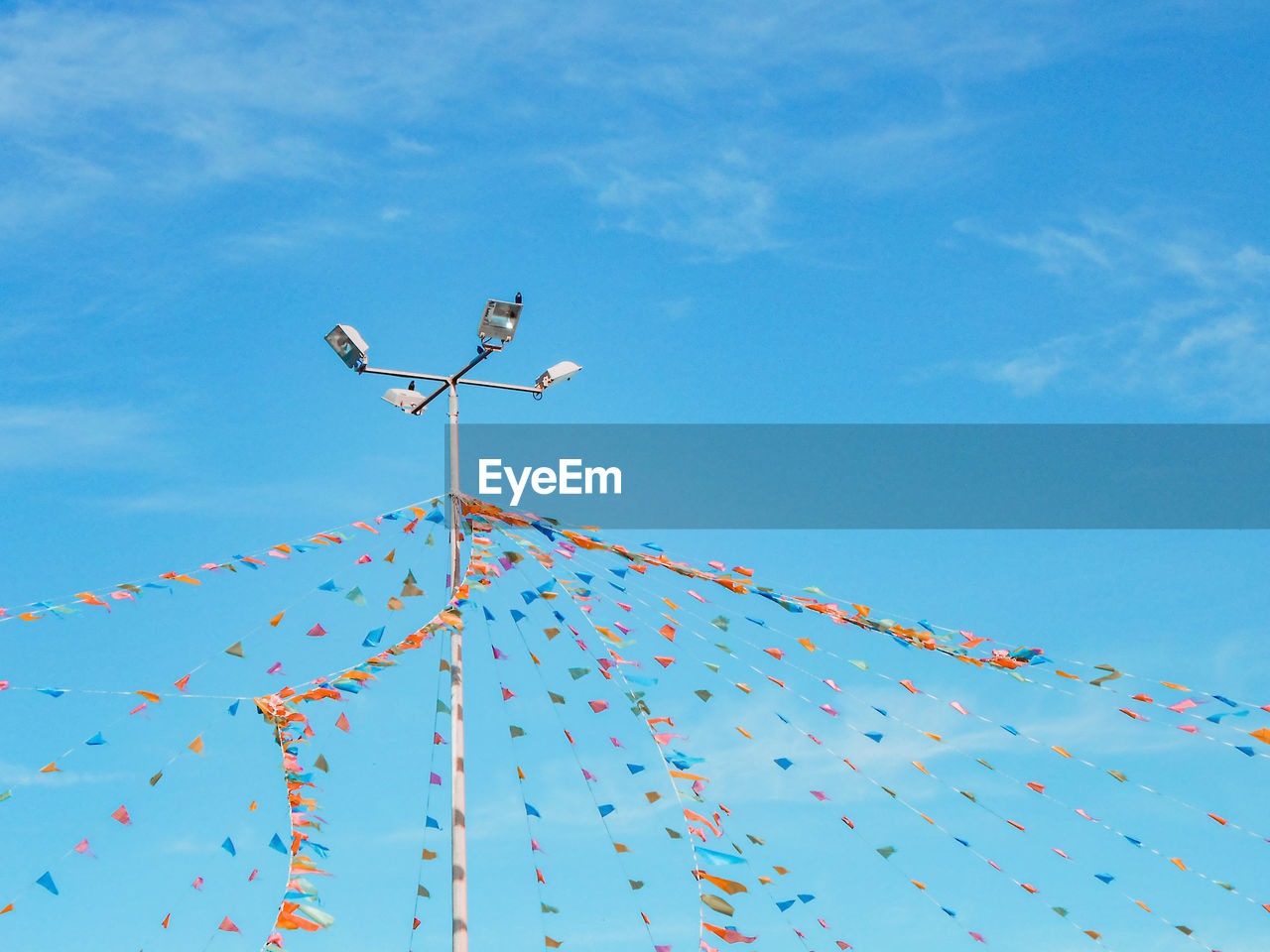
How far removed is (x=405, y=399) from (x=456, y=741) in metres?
3.19

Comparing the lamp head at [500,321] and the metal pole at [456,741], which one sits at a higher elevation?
the lamp head at [500,321]

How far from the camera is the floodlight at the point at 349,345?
11008 mm

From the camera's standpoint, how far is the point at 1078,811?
368 inches

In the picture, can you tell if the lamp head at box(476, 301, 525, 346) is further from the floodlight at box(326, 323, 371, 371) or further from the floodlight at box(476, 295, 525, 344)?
the floodlight at box(326, 323, 371, 371)

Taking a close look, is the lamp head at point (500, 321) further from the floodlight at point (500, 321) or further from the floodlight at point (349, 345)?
the floodlight at point (349, 345)

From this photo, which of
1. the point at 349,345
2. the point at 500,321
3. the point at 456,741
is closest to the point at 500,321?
the point at 500,321

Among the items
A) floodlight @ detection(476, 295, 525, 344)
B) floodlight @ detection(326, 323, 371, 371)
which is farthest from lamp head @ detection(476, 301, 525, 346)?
floodlight @ detection(326, 323, 371, 371)

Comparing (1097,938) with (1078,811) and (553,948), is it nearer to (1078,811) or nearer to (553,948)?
(1078,811)

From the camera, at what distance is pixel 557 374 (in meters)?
11.5

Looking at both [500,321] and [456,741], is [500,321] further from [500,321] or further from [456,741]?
[456,741]

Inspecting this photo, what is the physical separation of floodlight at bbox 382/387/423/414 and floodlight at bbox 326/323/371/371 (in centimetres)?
42

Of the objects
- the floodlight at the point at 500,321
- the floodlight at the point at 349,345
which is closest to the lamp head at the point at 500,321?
the floodlight at the point at 500,321

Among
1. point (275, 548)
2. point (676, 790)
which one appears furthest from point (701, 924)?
point (275, 548)

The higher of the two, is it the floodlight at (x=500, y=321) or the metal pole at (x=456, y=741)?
the floodlight at (x=500, y=321)
